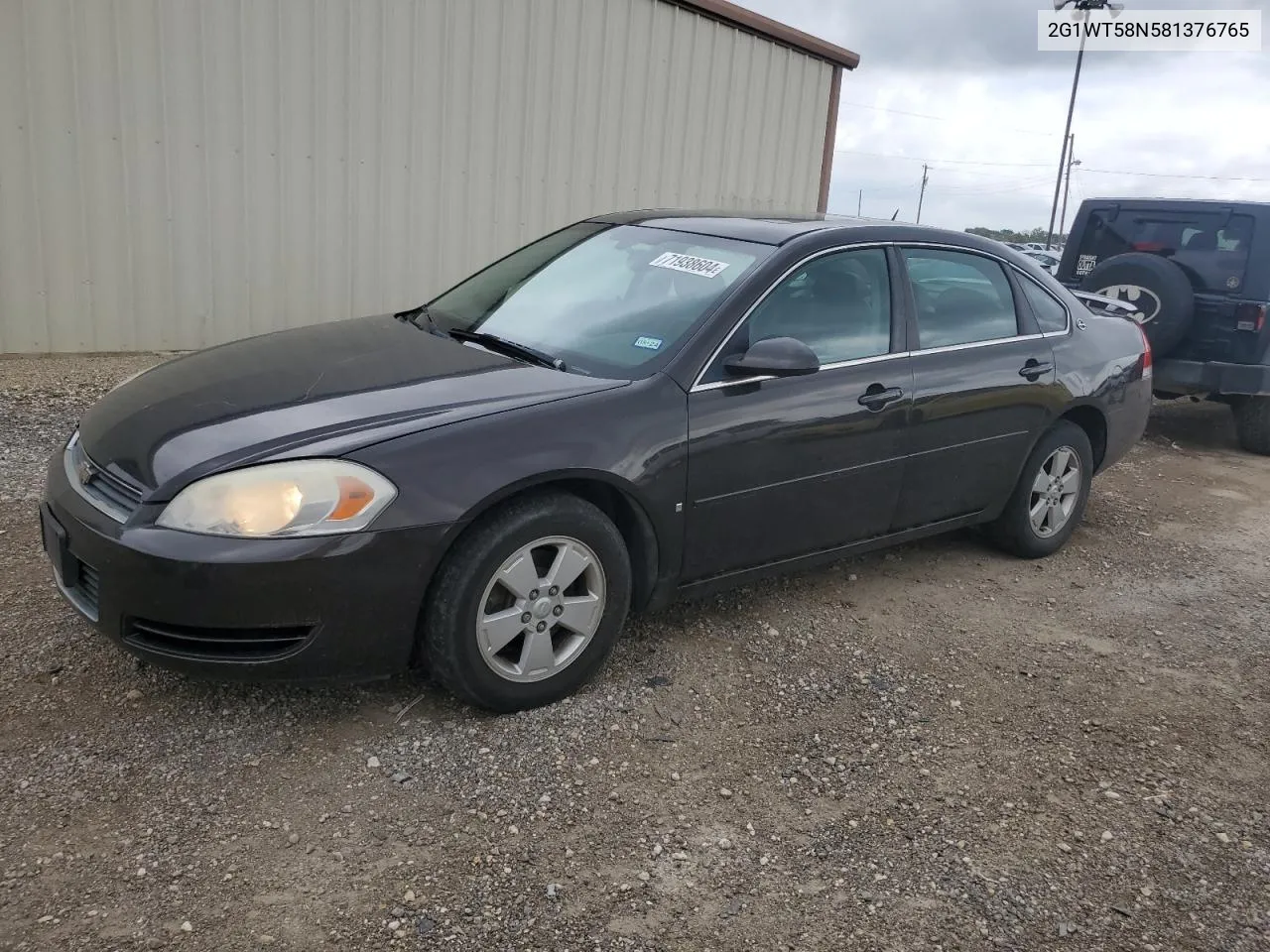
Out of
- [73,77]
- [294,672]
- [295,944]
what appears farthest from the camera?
[73,77]

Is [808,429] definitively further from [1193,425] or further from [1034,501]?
[1193,425]

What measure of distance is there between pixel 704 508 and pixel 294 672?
4.71ft

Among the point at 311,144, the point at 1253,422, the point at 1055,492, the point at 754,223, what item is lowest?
the point at 1253,422

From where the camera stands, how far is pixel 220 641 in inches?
113

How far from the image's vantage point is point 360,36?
754cm

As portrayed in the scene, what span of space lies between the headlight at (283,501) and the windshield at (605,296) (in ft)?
3.18

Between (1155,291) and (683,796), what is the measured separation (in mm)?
6592

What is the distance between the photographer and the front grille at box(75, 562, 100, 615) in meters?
2.96

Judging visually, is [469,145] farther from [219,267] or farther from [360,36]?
[219,267]


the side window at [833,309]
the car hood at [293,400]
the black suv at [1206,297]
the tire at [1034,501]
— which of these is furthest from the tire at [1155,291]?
the car hood at [293,400]

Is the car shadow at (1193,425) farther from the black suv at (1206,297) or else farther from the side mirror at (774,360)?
the side mirror at (774,360)

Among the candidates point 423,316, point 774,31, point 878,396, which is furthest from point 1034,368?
point 774,31

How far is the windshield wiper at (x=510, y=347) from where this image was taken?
3637mm

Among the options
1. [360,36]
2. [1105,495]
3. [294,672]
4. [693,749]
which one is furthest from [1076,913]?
[360,36]
